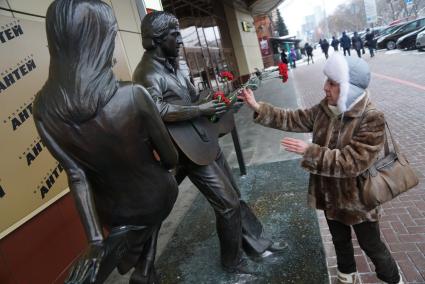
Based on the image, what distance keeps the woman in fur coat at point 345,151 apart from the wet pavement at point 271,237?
504 mm

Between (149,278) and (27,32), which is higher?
(27,32)

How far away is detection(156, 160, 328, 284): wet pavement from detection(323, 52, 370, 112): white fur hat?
57.5 inches

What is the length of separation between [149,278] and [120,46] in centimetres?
435

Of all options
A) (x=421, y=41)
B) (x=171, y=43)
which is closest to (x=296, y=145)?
(x=171, y=43)

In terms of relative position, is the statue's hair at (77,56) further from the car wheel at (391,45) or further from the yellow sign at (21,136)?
the car wheel at (391,45)

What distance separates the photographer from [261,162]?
19.7 ft

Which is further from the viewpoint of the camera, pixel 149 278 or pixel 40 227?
pixel 40 227

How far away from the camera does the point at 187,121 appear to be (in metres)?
2.63

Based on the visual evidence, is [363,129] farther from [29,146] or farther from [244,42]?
[244,42]

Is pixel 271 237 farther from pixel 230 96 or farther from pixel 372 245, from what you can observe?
pixel 230 96

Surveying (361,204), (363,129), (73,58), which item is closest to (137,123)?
(73,58)

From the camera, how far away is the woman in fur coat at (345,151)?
2059 mm

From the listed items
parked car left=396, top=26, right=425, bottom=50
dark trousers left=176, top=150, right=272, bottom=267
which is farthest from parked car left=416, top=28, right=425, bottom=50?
dark trousers left=176, top=150, right=272, bottom=267

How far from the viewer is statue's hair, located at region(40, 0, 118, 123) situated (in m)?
1.63
